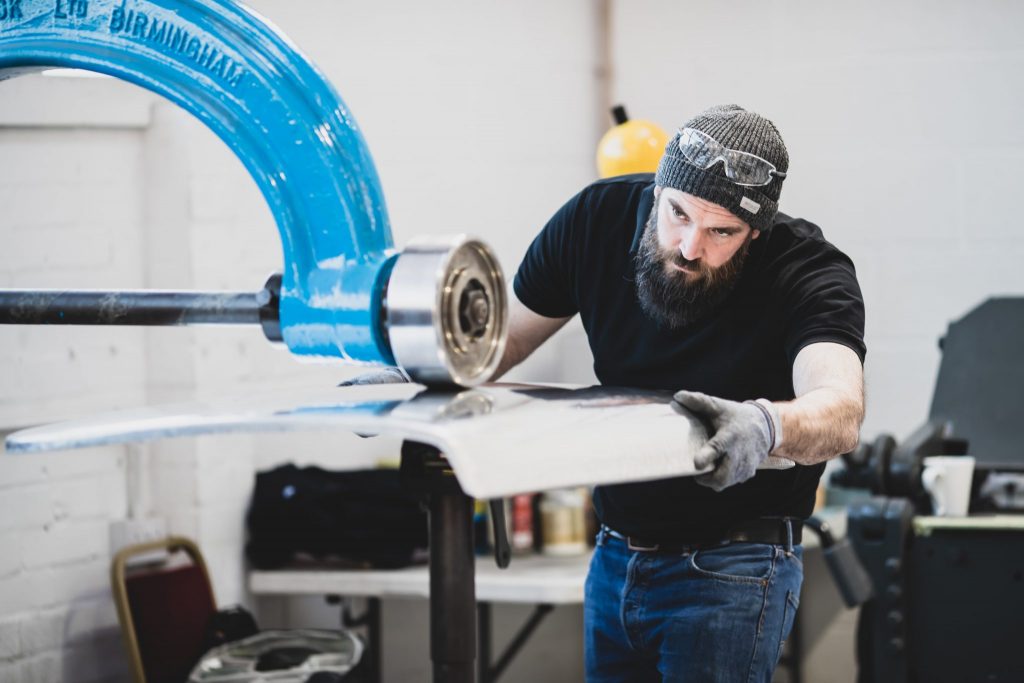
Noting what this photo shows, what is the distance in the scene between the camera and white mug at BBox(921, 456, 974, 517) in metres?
2.61

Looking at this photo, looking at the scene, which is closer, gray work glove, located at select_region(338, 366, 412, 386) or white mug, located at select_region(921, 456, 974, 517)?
gray work glove, located at select_region(338, 366, 412, 386)

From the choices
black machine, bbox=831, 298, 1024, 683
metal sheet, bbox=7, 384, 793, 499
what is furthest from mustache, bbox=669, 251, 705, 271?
black machine, bbox=831, 298, 1024, 683

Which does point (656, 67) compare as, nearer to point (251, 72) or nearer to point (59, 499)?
point (59, 499)

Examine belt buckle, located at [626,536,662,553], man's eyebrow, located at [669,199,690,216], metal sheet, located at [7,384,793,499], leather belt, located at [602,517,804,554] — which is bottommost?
belt buckle, located at [626,536,662,553]

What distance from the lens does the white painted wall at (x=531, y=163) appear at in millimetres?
3012

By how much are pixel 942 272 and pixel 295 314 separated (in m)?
3.01

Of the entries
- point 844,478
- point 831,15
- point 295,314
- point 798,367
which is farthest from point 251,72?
point 831,15

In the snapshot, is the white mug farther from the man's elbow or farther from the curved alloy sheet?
the curved alloy sheet

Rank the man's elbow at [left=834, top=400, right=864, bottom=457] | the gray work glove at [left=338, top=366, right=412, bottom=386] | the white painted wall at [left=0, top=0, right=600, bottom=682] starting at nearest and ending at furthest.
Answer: the gray work glove at [left=338, top=366, right=412, bottom=386], the man's elbow at [left=834, top=400, right=864, bottom=457], the white painted wall at [left=0, top=0, right=600, bottom=682]

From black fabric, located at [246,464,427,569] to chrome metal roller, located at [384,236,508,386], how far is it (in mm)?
2171

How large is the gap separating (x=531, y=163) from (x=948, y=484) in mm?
1596

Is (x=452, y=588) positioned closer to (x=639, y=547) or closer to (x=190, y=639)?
(x=639, y=547)

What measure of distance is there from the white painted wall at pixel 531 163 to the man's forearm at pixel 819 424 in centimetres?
199

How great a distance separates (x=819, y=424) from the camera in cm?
132
